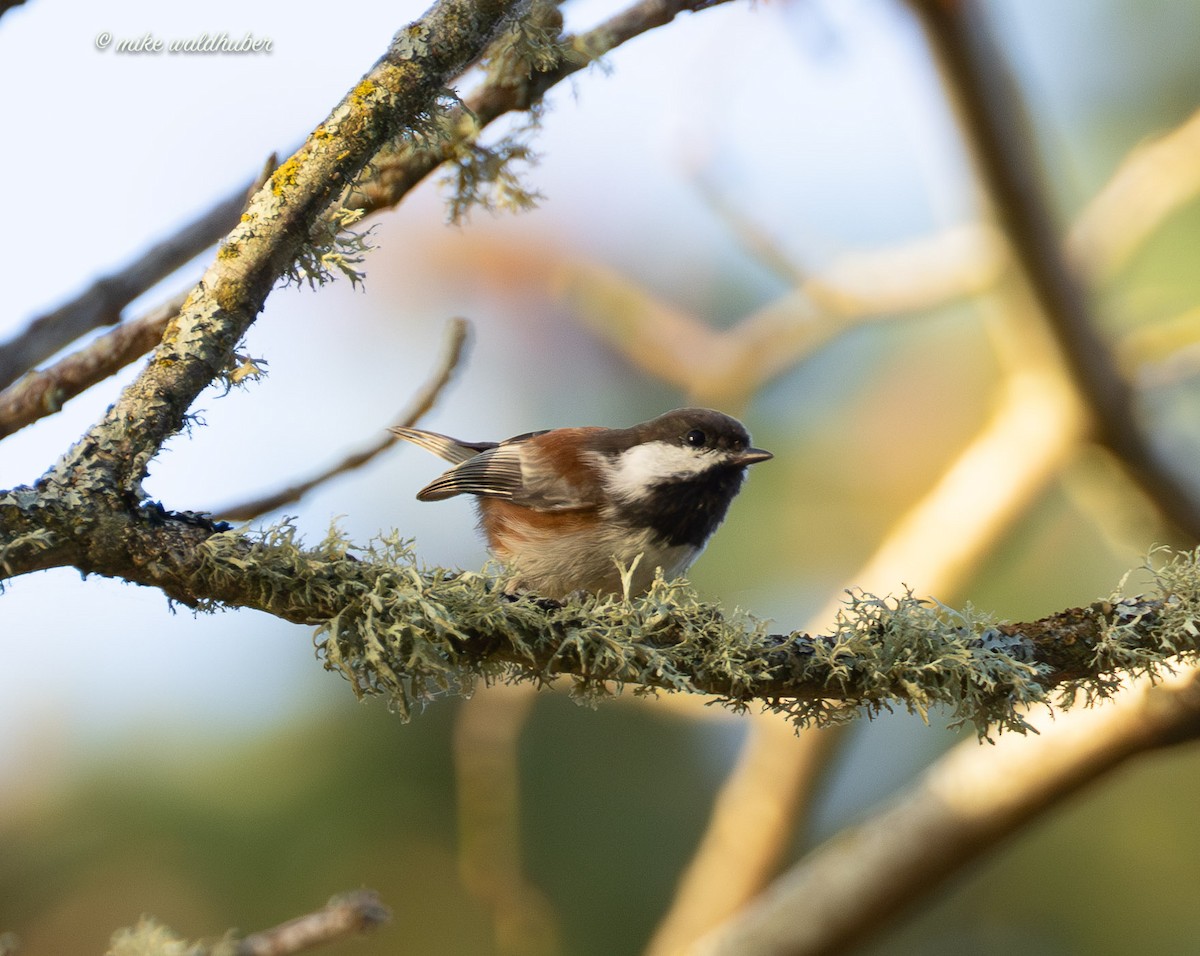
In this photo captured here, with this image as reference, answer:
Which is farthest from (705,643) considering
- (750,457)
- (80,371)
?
(80,371)

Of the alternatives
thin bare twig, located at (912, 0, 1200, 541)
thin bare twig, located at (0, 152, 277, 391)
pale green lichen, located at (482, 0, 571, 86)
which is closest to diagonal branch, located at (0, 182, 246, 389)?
thin bare twig, located at (0, 152, 277, 391)

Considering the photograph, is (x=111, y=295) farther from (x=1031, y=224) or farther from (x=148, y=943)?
(x=1031, y=224)

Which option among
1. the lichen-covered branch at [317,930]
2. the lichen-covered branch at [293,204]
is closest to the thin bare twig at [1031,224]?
the lichen-covered branch at [293,204]

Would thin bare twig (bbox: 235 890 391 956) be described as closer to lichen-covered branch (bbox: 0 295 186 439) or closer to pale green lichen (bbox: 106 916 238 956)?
pale green lichen (bbox: 106 916 238 956)

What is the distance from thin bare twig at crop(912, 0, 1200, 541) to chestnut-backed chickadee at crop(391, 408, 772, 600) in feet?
3.59

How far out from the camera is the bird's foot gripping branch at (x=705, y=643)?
1.42 meters

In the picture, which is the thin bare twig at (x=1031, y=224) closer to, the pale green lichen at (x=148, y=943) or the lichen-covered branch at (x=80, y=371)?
the lichen-covered branch at (x=80, y=371)

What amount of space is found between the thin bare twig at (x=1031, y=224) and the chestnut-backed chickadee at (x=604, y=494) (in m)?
1.09

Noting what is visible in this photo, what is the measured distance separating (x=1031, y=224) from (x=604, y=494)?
5.18 feet

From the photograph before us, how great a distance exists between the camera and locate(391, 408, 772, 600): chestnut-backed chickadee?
106 inches

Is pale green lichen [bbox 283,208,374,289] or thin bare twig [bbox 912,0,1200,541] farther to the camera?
thin bare twig [bbox 912,0,1200,541]

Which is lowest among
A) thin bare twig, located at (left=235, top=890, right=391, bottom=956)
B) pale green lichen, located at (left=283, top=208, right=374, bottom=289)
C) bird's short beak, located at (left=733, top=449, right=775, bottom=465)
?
bird's short beak, located at (left=733, top=449, right=775, bottom=465)

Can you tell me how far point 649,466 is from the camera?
290 centimetres

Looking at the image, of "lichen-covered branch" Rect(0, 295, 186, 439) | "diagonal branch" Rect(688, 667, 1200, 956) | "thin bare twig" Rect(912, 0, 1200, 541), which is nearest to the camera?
"lichen-covered branch" Rect(0, 295, 186, 439)
